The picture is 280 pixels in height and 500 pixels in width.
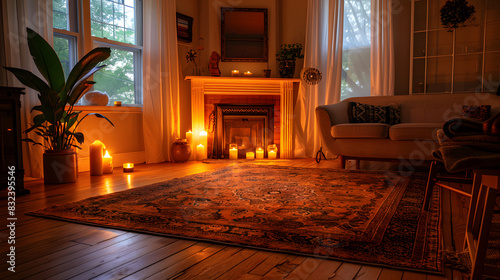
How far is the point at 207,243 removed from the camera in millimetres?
1531

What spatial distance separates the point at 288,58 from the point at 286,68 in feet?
0.45

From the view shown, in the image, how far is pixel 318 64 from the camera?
5.01 metres

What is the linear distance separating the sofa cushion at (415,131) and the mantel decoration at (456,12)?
1.83m

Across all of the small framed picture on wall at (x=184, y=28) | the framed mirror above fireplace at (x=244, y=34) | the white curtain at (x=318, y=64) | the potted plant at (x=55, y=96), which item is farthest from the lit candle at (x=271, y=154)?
the potted plant at (x=55, y=96)

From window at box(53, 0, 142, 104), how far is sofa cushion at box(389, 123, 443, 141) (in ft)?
10.0

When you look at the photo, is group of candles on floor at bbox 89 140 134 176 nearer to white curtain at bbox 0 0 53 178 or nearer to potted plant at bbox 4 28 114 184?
potted plant at bbox 4 28 114 184

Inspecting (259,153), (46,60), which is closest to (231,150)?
(259,153)

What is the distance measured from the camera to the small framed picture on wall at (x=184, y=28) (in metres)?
4.85

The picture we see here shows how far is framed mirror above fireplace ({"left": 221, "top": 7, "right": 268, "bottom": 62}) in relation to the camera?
202 inches

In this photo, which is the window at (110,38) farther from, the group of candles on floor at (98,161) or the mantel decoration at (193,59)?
the group of candles on floor at (98,161)

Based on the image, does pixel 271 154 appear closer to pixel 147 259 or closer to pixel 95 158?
pixel 95 158

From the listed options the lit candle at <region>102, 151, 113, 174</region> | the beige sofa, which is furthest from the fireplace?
the lit candle at <region>102, 151, 113, 174</region>

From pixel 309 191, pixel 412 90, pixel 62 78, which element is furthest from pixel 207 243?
pixel 412 90

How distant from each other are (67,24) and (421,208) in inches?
144
